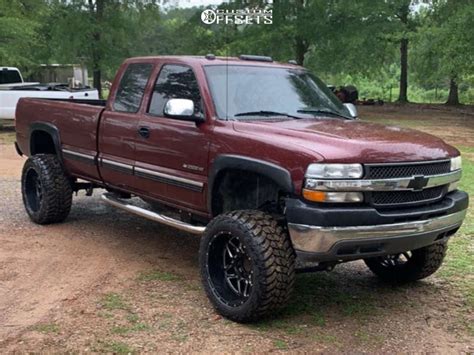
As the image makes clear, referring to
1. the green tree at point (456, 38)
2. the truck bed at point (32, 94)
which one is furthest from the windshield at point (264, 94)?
the green tree at point (456, 38)

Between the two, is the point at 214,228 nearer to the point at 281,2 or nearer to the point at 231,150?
the point at 231,150

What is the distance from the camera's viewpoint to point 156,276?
205 inches

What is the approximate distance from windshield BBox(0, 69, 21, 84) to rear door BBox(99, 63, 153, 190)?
47.5 ft

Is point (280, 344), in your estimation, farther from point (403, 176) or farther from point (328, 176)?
point (403, 176)

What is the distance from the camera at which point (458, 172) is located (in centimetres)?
457

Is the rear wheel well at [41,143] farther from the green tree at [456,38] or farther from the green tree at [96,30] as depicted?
the green tree at [96,30]

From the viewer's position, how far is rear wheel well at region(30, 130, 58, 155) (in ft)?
23.7

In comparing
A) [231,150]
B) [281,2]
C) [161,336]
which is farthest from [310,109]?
[281,2]

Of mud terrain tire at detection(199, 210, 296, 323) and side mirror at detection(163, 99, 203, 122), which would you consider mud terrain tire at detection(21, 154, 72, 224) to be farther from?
mud terrain tire at detection(199, 210, 296, 323)

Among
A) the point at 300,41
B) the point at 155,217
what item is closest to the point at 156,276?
the point at 155,217

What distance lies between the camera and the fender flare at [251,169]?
13.1 feet

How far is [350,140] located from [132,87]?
2.61m

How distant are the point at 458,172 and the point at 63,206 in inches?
170

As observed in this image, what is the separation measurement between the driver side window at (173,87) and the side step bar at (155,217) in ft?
2.96
